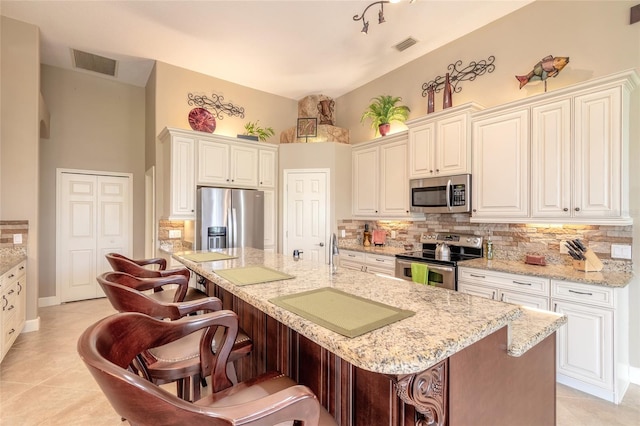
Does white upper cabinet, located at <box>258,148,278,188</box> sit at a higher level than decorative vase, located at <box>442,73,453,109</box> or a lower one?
lower

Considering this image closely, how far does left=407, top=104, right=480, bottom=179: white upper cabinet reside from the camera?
3.29 m

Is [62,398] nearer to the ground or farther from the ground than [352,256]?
nearer to the ground

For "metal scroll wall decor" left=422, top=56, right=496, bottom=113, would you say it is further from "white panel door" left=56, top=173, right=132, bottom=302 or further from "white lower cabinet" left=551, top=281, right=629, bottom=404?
"white panel door" left=56, top=173, right=132, bottom=302

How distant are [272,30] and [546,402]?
406 cm

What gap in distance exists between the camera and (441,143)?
11.5 feet

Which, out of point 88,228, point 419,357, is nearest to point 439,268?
point 419,357

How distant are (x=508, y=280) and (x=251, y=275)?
235 cm

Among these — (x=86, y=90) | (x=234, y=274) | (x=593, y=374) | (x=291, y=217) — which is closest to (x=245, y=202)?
(x=291, y=217)

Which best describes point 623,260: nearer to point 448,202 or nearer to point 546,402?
point 448,202

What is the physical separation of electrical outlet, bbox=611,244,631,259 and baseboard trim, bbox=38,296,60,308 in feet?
22.6

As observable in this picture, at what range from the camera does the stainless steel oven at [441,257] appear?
311 centimetres

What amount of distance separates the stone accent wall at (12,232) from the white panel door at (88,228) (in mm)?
1282

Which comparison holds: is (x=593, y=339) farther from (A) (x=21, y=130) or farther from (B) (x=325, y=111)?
(A) (x=21, y=130)

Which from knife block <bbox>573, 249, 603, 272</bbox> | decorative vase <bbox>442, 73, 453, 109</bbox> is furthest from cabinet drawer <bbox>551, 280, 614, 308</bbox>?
decorative vase <bbox>442, 73, 453, 109</bbox>
